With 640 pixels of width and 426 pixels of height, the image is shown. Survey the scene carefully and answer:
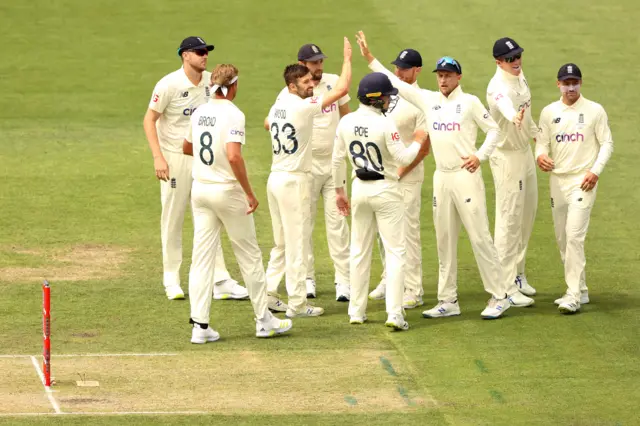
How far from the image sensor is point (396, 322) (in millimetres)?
12469

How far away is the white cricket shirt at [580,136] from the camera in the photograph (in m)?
13.3

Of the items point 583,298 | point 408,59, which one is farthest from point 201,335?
point 583,298

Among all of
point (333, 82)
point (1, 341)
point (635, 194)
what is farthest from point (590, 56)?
point (1, 341)

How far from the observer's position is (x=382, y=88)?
1220cm

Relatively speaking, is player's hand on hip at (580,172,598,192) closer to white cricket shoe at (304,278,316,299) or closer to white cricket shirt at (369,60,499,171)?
white cricket shirt at (369,60,499,171)

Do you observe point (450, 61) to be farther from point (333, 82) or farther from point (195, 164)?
point (195, 164)

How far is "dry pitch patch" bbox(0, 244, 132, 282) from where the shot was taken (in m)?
14.3

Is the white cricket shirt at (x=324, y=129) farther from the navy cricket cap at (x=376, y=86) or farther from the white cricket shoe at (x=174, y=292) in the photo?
the white cricket shoe at (x=174, y=292)

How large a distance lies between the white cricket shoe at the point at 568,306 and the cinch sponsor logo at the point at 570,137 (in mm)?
1563

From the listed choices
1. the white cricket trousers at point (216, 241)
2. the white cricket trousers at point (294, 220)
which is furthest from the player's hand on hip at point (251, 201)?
the white cricket trousers at point (294, 220)

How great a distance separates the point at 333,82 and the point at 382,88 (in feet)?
5.36

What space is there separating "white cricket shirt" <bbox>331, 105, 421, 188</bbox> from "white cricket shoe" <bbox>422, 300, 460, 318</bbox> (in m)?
1.46

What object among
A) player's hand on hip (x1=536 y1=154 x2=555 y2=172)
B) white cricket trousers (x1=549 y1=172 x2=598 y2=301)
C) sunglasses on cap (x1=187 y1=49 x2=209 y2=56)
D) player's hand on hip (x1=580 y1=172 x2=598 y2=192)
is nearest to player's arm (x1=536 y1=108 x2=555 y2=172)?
player's hand on hip (x1=536 y1=154 x2=555 y2=172)

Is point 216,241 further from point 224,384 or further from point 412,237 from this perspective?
point 412,237
